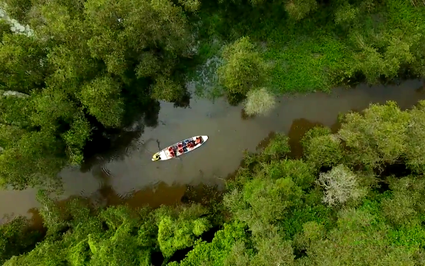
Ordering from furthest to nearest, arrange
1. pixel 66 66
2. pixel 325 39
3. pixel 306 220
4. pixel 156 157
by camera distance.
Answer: pixel 156 157 → pixel 325 39 → pixel 66 66 → pixel 306 220

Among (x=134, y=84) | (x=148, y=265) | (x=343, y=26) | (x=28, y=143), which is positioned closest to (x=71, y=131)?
(x=28, y=143)

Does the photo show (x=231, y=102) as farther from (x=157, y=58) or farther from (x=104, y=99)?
(x=104, y=99)

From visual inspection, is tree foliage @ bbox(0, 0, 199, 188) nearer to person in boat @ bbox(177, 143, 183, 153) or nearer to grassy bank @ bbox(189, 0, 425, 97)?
grassy bank @ bbox(189, 0, 425, 97)

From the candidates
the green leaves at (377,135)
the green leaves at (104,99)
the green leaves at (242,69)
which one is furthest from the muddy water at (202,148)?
the green leaves at (377,135)

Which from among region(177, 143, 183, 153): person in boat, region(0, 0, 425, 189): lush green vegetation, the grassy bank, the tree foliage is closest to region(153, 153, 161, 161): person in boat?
region(177, 143, 183, 153): person in boat

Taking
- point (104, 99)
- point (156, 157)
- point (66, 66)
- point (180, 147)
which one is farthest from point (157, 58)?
point (156, 157)
